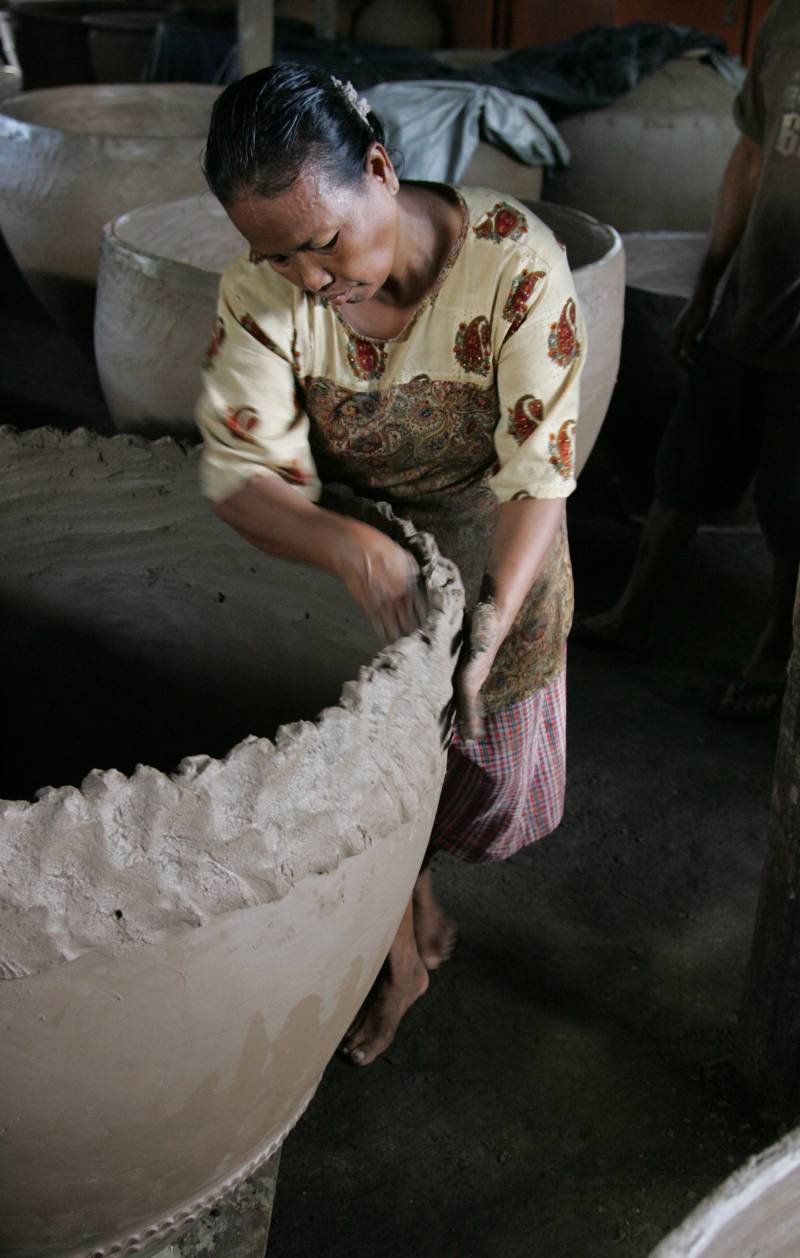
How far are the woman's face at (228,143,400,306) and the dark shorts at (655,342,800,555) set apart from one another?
1353 millimetres

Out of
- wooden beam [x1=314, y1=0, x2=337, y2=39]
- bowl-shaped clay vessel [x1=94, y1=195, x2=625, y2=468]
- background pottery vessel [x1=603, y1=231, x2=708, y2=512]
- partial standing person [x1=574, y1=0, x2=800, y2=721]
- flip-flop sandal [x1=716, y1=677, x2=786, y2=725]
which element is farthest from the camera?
wooden beam [x1=314, y1=0, x2=337, y2=39]

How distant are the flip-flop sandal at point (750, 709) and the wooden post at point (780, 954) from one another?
37.8 inches

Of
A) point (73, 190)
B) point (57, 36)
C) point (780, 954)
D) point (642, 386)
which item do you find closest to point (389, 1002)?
point (780, 954)

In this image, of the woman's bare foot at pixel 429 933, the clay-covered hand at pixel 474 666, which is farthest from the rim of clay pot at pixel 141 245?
the woman's bare foot at pixel 429 933

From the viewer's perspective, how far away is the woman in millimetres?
1243

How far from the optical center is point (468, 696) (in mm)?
1279

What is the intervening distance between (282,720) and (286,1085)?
600 millimetres

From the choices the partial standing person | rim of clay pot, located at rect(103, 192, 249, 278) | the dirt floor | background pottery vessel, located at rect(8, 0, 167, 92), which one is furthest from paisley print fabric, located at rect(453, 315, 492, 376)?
background pottery vessel, located at rect(8, 0, 167, 92)

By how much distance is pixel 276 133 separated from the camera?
1177 mm

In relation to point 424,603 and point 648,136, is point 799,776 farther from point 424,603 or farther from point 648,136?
point 648,136

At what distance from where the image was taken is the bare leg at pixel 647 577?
2.79 m

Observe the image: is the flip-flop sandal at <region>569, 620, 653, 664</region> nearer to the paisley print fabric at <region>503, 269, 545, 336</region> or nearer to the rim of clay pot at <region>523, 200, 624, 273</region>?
the rim of clay pot at <region>523, 200, 624, 273</region>

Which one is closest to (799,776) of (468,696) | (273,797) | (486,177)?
(468,696)

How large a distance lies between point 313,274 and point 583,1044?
118 cm
